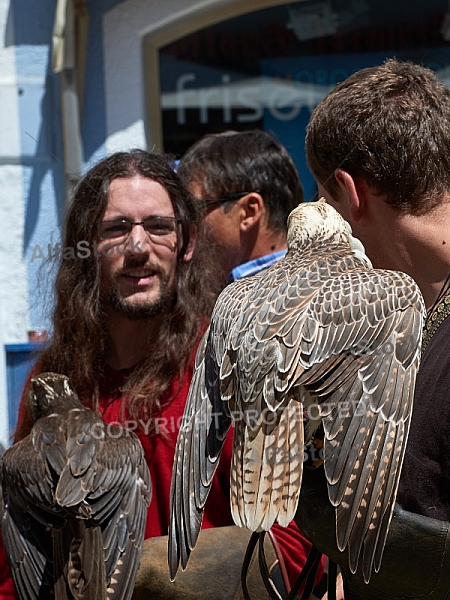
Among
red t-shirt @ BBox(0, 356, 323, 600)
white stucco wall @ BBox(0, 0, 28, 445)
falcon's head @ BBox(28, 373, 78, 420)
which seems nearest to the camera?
red t-shirt @ BBox(0, 356, 323, 600)

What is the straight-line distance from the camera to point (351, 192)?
93.4 inches

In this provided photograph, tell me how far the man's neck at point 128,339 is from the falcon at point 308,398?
3.16 ft

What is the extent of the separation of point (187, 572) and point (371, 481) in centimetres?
79

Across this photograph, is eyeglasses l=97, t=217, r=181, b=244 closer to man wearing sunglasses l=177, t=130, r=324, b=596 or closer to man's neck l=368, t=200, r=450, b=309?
man wearing sunglasses l=177, t=130, r=324, b=596

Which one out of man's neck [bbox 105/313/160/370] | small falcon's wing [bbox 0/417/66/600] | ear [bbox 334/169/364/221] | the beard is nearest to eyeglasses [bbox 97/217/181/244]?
the beard

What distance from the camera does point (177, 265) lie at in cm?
328

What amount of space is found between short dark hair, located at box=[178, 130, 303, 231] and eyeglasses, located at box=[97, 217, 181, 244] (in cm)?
86

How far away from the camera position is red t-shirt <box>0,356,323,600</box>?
261 cm

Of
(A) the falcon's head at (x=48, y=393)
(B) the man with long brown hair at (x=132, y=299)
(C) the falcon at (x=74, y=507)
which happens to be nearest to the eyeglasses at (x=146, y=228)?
(B) the man with long brown hair at (x=132, y=299)

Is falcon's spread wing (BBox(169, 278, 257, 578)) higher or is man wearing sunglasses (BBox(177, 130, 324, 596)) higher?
man wearing sunglasses (BBox(177, 130, 324, 596))

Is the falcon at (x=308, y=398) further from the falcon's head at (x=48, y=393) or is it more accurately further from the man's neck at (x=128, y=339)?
the man's neck at (x=128, y=339)

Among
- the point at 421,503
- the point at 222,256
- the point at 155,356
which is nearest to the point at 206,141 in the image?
the point at 222,256

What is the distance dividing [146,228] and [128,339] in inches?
16.4

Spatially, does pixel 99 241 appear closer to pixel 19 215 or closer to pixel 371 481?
pixel 371 481
